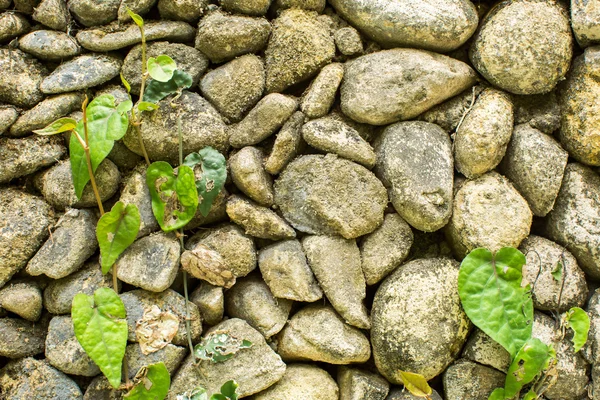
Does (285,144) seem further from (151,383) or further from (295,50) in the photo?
(151,383)

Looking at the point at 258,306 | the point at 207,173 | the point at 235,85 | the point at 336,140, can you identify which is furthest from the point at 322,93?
the point at 258,306

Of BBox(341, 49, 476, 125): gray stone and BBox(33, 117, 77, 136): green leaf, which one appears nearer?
BBox(33, 117, 77, 136): green leaf

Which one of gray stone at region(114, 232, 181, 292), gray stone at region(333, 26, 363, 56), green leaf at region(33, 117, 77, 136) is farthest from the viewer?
gray stone at region(333, 26, 363, 56)

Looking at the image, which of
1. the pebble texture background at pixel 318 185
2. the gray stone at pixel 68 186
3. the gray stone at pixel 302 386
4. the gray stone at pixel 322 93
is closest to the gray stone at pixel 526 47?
the pebble texture background at pixel 318 185

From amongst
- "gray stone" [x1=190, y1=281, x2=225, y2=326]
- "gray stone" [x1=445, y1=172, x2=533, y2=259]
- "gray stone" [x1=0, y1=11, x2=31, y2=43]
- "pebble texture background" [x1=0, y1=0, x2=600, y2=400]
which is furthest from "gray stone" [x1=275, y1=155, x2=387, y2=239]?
"gray stone" [x1=0, y1=11, x2=31, y2=43]

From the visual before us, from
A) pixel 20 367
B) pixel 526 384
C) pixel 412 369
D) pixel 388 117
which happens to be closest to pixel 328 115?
pixel 388 117

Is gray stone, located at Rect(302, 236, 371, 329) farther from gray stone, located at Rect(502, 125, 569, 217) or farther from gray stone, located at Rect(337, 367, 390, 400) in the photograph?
gray stone, located at Rect(502, 125, 569, 217)
